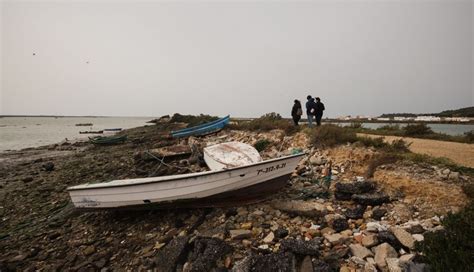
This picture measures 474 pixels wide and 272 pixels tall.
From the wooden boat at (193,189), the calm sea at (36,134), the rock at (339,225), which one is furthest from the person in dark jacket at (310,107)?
the calm sea at (36,134)

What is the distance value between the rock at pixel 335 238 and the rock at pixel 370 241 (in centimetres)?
35

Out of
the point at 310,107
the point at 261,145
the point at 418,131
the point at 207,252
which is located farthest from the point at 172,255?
Answer: the point at 418,131

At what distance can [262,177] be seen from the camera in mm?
7090

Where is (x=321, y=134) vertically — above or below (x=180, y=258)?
above

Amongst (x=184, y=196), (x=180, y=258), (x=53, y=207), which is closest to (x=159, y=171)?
(x=53, y=207)

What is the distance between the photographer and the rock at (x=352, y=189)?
262 inches

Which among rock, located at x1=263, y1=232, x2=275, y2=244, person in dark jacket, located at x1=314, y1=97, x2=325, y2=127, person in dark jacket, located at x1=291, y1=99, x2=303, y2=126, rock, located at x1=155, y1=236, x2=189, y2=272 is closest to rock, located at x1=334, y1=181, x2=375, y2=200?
rock, located at x1=263, y1=232, x2=275, y2=244

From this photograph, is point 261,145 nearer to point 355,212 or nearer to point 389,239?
point 355,212

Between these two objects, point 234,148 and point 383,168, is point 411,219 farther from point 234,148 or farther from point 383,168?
Result: point 234,148

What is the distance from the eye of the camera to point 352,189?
668 cm

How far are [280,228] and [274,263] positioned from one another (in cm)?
153

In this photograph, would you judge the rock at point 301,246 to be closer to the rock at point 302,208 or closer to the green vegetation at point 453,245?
the rock at point 302,208

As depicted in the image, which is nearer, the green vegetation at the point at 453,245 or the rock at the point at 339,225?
the green vegetation at the point at 453,245

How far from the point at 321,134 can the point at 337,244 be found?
20.9 feet
